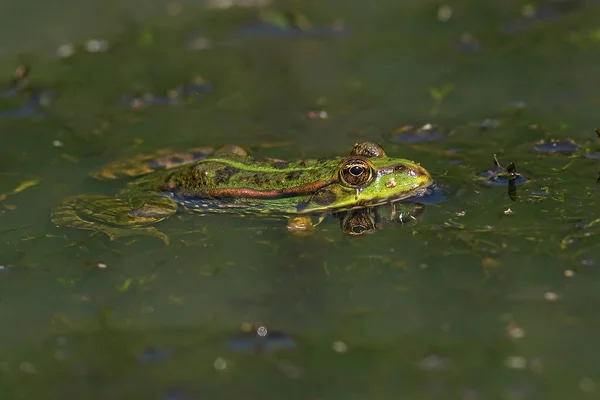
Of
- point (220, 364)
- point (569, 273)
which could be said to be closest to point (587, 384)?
point (569, 273)

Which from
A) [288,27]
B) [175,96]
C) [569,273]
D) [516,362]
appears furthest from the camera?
[288,27]

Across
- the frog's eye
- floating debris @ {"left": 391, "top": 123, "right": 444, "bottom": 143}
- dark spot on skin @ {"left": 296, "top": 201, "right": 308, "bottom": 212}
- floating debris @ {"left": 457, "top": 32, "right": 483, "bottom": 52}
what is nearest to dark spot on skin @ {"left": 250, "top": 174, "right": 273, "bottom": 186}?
dark spot on skin @ {"left": 296, "top": 201, "right": 308, "bottom": 212}

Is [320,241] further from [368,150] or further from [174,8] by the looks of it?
[174,8]

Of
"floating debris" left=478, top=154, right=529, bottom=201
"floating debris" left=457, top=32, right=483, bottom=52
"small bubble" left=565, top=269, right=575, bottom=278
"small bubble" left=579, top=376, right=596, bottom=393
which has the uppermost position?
"floating debris" left=457, top=32, right=483, bottom=52

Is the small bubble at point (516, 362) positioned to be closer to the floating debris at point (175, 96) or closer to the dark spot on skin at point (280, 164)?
the dark spot on skin at point (280, 164)

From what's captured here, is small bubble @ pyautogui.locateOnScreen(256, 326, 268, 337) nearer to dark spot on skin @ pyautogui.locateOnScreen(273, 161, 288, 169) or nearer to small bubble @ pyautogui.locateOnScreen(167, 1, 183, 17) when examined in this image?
dark spot on skin @ pyautogui.locateOnScreen(273, 161, 288, 169)

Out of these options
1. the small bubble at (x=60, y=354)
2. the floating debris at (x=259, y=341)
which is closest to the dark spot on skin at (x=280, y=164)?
the floating debris at (x=259, y=341)
